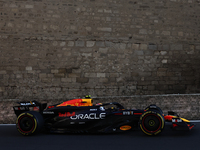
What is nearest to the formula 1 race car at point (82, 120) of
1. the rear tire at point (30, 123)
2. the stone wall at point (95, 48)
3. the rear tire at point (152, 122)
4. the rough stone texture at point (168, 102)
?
the rear tire at point (30, 123)

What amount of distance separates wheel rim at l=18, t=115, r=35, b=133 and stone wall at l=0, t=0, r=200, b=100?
6279 mm

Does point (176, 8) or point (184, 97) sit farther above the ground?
point (176, 8)

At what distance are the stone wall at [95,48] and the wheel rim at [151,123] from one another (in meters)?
6.95

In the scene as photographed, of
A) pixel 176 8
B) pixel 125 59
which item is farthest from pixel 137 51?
pixel 176 8

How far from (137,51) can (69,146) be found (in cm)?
875

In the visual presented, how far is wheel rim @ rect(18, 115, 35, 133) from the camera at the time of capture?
218 inches

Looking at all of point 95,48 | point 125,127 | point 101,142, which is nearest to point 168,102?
point 125,127

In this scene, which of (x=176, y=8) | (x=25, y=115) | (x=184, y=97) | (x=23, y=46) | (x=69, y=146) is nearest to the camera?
(x=69, y=146)

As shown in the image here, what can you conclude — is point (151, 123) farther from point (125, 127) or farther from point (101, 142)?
point (101, 142)

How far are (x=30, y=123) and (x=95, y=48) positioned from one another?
7257mm

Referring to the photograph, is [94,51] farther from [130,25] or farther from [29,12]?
[29,12]

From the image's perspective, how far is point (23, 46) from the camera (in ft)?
39.1

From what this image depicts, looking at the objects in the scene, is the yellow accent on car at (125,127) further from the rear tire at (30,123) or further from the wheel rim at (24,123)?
the wheel rim at (24,123)

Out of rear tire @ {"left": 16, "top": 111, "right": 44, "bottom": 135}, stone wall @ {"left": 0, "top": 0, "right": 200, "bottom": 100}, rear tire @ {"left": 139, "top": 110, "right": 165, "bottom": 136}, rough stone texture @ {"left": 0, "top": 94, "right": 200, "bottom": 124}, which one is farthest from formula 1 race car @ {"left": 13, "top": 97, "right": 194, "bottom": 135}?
stone wall @ {"left": 0, "top": 0, "right": 200, "bottom": 100}
